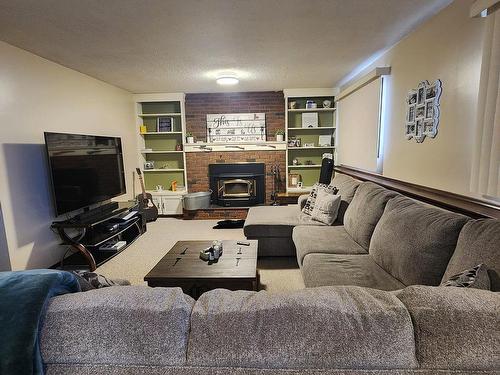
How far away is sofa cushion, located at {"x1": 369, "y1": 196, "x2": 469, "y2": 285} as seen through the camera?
157 centimetres

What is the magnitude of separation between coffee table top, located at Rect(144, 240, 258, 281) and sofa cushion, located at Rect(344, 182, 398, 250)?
926mm

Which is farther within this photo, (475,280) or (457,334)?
(475,280)

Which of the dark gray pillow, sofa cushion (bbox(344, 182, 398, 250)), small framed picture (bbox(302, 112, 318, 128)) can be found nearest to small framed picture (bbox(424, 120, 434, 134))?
sofa cushion (bbox(344, 182, 398, 250))

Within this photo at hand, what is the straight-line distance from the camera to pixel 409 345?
27.6 inches

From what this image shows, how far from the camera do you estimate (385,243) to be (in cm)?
203

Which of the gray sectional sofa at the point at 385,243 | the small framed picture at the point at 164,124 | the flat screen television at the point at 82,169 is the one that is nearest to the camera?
the gray sectional sofa at the point at 385,243

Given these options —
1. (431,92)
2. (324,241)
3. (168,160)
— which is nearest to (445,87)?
(431,92)

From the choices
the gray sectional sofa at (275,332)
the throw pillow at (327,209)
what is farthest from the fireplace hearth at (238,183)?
the gray sectional sofa at (275,332)

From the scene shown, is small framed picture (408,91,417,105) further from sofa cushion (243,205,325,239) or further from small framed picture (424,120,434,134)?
sofa cushion (243,205,325,239)

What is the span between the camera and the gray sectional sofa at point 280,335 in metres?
0.70

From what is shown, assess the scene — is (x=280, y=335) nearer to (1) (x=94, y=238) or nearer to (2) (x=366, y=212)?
(2) (x=366, y=212)

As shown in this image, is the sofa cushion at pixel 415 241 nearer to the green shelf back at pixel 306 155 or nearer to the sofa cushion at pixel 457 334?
the sofa cushion at pixel 457 334

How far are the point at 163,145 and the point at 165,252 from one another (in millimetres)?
2725

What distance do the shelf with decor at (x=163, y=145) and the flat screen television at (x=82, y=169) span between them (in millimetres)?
1388
